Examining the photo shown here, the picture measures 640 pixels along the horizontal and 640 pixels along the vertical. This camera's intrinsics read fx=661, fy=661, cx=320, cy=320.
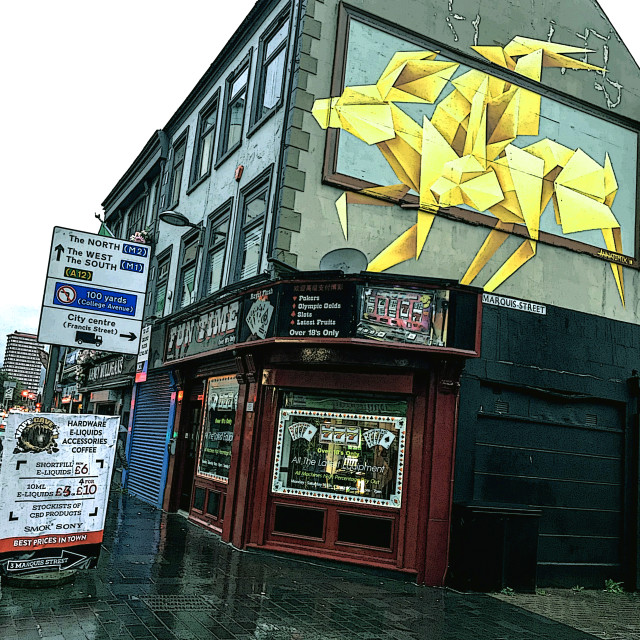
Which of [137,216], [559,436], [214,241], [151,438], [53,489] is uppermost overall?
[137,216]

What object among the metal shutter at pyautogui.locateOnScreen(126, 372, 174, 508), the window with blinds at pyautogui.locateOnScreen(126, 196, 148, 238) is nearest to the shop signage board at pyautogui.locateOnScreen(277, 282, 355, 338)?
the metal shutter at pyautogui.locateOnScreen(126, 372, 174, 508)

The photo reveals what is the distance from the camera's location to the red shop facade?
9.69m

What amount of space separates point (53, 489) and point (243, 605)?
105 inches

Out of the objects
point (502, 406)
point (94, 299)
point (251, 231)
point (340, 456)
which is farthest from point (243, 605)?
point (251, 231)

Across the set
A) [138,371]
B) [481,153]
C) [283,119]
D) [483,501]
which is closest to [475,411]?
[483,501]

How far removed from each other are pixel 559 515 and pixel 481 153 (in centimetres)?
655

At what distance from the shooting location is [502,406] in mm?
10797

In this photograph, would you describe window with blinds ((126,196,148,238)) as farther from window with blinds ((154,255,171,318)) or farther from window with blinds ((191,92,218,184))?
window with blinds ((191,92,218,184))

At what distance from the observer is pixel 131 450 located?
18.2 meters

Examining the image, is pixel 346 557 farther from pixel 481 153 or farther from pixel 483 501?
pixel 481 153

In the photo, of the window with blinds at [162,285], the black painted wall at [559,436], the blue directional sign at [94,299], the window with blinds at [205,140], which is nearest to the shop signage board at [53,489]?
the blue directional sign at [94,299]

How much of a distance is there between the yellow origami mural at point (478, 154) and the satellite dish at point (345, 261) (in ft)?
1.81

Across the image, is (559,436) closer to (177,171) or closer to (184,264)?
(184,264)

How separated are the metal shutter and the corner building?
1305 millimetres
